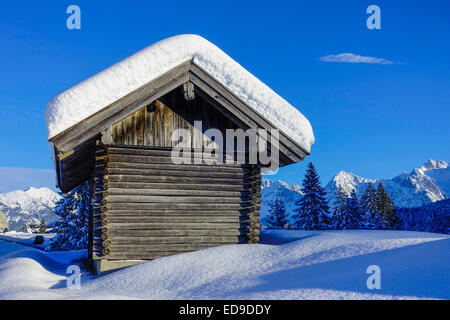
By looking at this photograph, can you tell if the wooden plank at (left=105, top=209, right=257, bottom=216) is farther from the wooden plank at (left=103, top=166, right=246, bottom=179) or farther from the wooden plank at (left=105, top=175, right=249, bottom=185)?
the wooden plank at (left=103, top=166, right=246, bottom=179)

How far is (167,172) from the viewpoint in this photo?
1007 cm

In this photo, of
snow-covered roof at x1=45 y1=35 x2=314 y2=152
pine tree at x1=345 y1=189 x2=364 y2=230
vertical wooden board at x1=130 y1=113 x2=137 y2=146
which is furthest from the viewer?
pine tree at x1=345 y1=189 x2=364 y2=230

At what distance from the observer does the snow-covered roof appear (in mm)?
8555

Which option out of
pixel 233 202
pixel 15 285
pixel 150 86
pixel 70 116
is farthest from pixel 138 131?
pixel 15 285

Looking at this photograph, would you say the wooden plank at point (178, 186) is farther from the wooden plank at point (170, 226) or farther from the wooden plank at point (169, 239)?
the wooden plank at point (169, 239)

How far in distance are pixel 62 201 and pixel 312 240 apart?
26065mm

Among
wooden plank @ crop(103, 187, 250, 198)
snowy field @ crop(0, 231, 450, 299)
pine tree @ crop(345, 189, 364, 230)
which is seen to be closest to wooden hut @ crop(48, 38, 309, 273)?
wooden plank @ crop(103, 187, 250, 198)

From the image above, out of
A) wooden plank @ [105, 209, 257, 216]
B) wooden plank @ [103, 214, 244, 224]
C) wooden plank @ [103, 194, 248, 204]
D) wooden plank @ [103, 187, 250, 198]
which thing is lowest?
wooden plank @ [103, 214, 244, 224]

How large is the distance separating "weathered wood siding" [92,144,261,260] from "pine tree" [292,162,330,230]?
70.5 feet

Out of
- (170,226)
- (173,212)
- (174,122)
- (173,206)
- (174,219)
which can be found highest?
(174,122)

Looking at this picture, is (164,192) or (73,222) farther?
(73,222)

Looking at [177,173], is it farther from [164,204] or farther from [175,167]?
[164,204]

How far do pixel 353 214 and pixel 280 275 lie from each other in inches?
1158

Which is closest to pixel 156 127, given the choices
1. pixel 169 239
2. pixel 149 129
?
pixel 149 129
